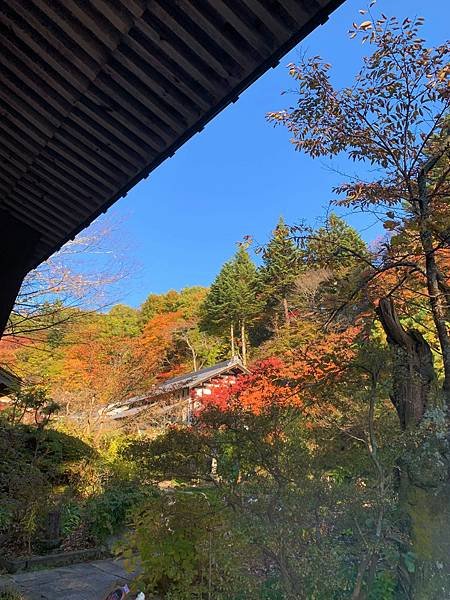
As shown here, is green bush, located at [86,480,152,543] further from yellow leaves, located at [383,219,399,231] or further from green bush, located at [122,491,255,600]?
yellow leaves, located at [383,219,399,231]

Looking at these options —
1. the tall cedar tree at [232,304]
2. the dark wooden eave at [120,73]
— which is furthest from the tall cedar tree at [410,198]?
the tall cedar tree at [232,304]

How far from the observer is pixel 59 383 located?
1189 cm

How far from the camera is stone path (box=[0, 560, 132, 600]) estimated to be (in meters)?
4.08

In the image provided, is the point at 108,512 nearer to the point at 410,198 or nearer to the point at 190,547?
the point at 190,547

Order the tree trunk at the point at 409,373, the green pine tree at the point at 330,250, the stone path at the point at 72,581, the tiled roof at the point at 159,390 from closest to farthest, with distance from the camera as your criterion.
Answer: the tree trunk at the point at 409,373 < the stone path at the point at 72,581 < the green pine tree at the point at 330,250 < the tiled roof at the point at 159,390

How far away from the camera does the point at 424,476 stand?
9.71 ft

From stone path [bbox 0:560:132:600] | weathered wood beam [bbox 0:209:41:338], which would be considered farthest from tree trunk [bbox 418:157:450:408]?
stone path [bbox 0:560:132:600]

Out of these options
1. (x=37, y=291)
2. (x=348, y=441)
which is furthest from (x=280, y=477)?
(x=37, y=291)

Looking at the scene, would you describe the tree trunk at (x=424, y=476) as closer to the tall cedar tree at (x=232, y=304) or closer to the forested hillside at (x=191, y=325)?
the forested hillside at (x=191, y=325)

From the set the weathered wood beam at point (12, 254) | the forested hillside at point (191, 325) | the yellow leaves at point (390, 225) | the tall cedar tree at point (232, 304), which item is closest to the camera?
the weathered wood beam at point (12, 254)

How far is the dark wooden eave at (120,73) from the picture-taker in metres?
1.06

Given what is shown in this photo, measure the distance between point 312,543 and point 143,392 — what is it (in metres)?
10.7

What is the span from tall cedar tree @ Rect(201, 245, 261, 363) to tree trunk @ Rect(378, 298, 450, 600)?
57.6 ft

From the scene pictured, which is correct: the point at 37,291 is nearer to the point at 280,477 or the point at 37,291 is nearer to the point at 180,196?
the point at 180,196
